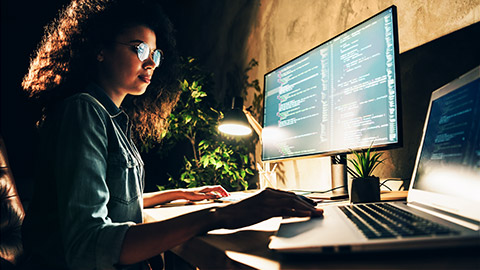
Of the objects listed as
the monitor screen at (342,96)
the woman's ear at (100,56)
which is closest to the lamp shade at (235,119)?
the monitor screen at (342,96)

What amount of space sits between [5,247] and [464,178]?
5.00 ft

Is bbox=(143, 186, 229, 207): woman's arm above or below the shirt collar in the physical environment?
below

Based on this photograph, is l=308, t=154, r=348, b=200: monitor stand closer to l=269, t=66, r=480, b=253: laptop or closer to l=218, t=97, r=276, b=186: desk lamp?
l=269, t=66, r=480, b=253: laptop

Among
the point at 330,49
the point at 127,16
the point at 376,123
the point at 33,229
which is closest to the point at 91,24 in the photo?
the point at 127,16

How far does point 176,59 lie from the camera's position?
1.66 m

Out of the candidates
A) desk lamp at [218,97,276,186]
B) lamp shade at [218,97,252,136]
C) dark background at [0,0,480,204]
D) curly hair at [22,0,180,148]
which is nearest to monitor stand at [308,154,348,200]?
desk lamp at [218,97,276,186]

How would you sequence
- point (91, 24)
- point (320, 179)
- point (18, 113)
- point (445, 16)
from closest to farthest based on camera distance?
1. point (445, 16)
2. point (91, 24)
3. point (320, 179)
4. point (18, 113)

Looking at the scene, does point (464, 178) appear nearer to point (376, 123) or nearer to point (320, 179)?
point (376, 123)

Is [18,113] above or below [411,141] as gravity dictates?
above

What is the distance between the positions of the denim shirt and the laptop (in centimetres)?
34

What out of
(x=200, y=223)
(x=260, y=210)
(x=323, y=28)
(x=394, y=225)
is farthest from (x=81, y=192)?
(x=323, y=28)

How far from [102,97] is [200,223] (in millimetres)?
579

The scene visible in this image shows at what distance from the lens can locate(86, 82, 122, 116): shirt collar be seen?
3.03 feet

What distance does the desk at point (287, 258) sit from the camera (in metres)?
0.33
